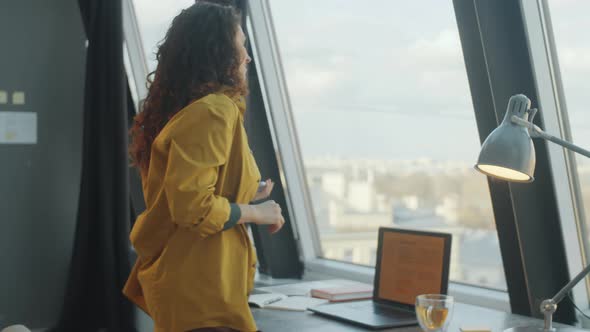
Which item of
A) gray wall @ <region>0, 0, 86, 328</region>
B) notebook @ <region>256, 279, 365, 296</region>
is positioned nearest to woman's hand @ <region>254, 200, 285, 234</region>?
notebook @ <region>256, 279, 365, 296</region>

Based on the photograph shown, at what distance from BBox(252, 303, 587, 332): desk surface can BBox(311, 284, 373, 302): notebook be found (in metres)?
0.20

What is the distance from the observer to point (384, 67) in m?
3.03

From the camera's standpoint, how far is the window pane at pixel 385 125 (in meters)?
2.69

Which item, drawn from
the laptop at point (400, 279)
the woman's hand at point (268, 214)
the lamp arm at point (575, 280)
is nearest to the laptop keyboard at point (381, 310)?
the laptop at point (400, 279)

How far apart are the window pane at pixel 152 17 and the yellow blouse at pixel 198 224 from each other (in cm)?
287

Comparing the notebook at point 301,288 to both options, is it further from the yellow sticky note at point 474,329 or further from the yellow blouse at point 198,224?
the yellow sticky note at point 474,329

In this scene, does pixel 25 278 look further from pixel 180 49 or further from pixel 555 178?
pixel 555 178

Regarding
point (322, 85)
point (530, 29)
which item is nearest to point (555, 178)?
point (530, 29)

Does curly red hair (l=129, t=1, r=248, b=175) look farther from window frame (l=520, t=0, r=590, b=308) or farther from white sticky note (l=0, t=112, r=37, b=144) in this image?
white sticky note (l=0, t=112, r=37, b=144)

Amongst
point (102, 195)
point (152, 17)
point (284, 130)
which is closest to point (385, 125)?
point (284, 130)

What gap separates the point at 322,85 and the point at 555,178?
1455 mm

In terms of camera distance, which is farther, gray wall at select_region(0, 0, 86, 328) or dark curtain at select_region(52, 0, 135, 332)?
gray wall at select_region(0, 0, 86, 328)

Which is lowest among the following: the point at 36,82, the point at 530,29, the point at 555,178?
the point at 555,178

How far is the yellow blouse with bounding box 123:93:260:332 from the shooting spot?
184 centimetres
